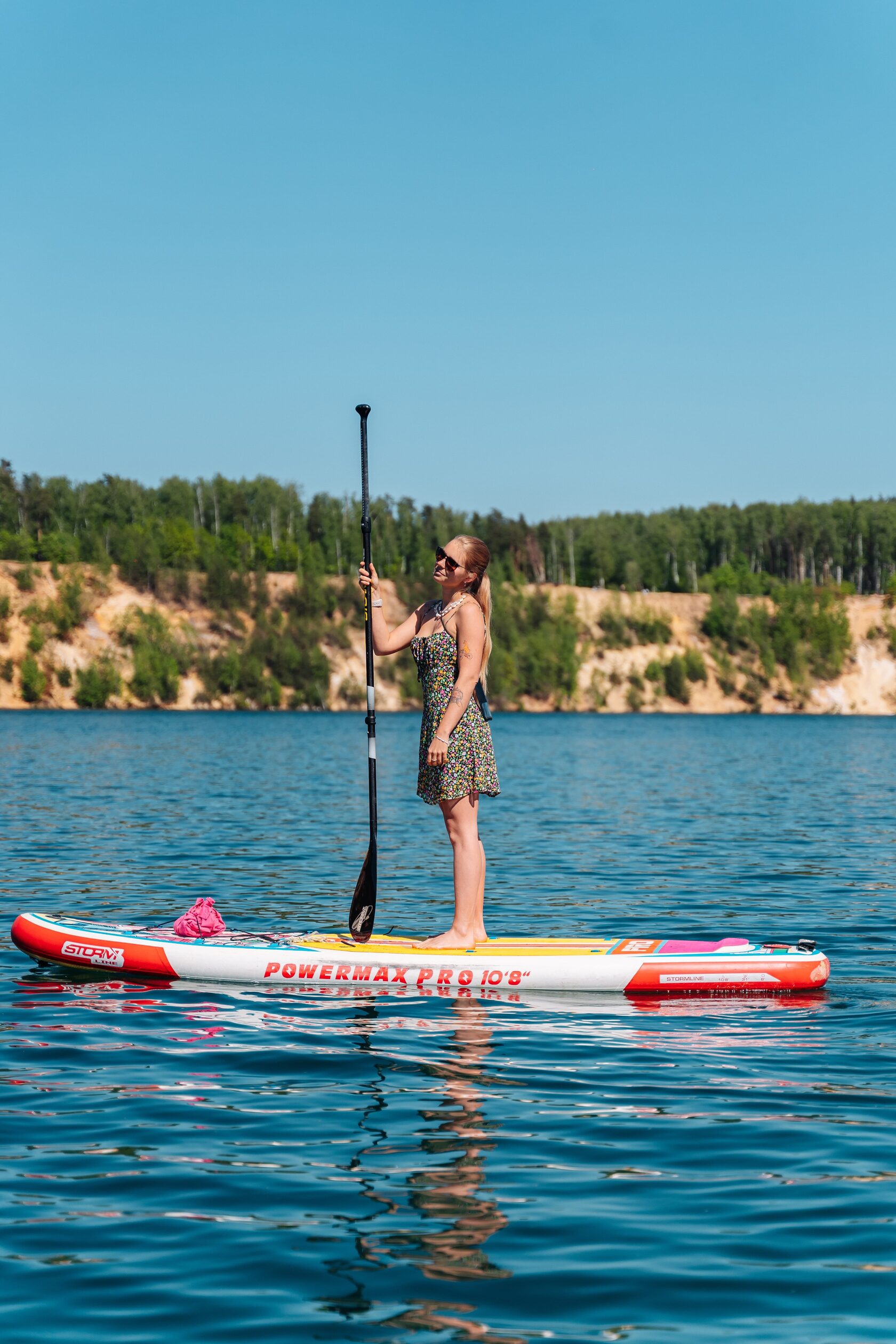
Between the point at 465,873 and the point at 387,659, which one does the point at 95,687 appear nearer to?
the point at 387,659

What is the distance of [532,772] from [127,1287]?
1580 inches

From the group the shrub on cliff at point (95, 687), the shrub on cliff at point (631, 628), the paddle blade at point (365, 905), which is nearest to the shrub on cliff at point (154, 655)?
the shrub on cliff at point (95, 687)

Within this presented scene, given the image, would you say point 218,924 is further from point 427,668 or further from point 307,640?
point 307,640

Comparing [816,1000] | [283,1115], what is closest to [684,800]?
[816,1000]

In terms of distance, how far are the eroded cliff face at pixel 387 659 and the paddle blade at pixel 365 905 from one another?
113428mm

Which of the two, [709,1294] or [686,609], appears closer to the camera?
[709,1294]

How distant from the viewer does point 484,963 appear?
1069cm

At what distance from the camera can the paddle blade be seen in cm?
1118

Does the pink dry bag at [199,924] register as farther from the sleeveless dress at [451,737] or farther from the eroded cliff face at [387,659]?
the eroded cliff face at [387,659]

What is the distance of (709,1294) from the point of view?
17.4ft

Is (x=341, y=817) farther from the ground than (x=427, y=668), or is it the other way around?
(x=427, y=668)

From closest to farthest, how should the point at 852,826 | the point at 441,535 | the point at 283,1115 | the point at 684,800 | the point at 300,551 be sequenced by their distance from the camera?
the point at 283,1115 → the point at 852,826 → the point at 684,800 → the point at 300,551 → the point at 441,535

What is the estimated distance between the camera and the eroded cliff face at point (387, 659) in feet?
412

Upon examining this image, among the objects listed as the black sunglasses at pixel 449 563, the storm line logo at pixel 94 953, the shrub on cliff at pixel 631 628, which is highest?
the shrub on cliff at pixel 631 628
